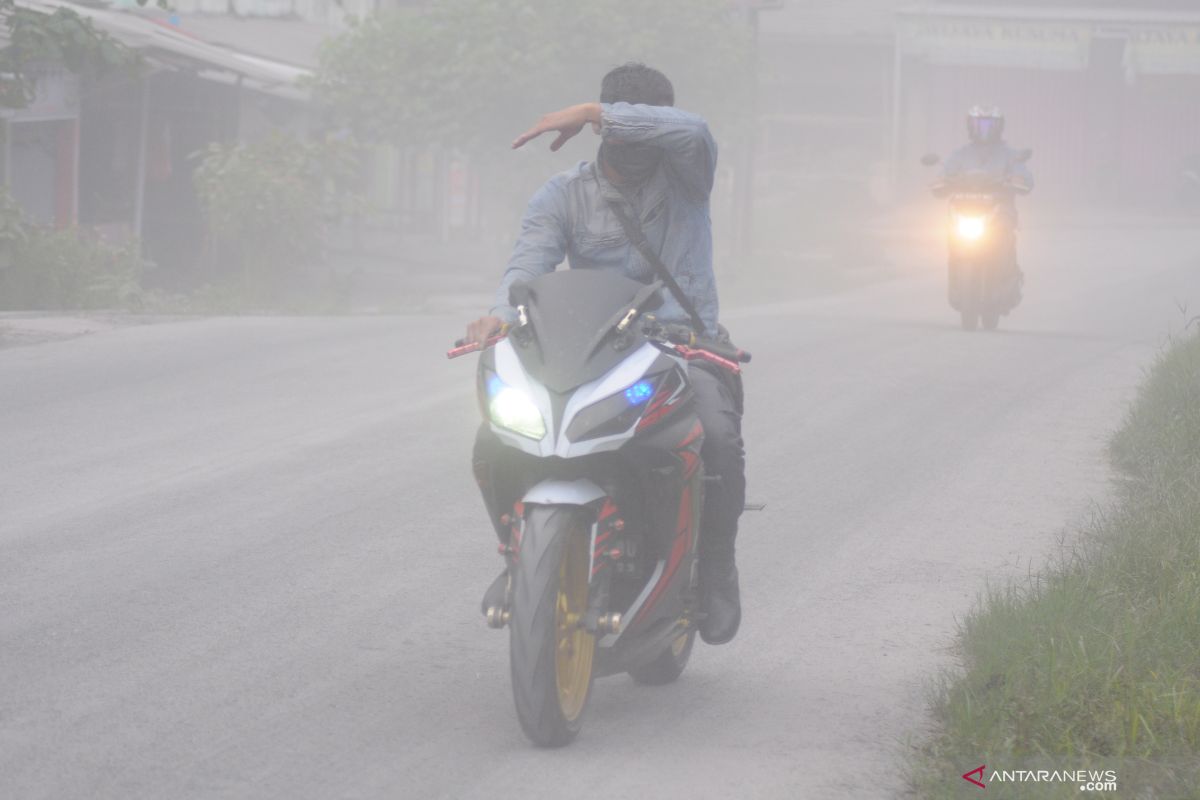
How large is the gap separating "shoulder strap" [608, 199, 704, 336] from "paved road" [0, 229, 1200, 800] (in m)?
1.16

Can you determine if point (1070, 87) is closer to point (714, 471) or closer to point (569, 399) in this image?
point (714, 471)

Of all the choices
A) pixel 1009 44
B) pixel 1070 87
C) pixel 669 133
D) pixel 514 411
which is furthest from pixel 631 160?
pixel 1070 87

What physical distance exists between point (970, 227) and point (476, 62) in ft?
38.9

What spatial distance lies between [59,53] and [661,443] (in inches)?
410

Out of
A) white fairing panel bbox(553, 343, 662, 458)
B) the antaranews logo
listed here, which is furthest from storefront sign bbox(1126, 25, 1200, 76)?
the antaranews logo

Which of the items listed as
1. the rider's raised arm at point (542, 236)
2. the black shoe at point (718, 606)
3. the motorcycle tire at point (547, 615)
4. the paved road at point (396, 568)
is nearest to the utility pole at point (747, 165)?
the paved road at point (396, 568)

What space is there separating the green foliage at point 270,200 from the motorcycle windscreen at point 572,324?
16.0 meters

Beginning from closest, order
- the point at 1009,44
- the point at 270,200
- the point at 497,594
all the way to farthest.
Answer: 1. the point at 497,594
2. the point at 270,200
3. the point at 1009,44

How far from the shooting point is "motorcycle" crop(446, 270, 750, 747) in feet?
13.3

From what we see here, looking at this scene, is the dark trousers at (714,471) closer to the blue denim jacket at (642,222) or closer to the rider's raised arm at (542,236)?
the blue denim jacket at (642,222)

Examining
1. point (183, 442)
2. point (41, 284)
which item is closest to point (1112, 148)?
point (41, 284)

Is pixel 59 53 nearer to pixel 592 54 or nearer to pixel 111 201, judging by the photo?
pixel 111 201

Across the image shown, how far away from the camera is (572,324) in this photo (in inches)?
166

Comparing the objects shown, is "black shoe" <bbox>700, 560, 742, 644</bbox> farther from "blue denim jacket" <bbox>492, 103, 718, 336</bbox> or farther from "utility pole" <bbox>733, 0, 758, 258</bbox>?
"utility pole" <bbox>733, 0, 758, 258</bbox>
